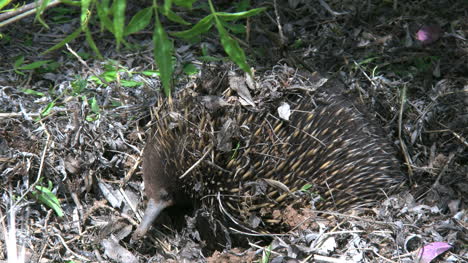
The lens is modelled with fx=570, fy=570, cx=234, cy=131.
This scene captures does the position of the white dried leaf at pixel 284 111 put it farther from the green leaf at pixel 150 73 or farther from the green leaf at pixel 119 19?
the green leaf at pixel 119 19

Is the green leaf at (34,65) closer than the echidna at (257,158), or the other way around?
the echidna at (257,158)

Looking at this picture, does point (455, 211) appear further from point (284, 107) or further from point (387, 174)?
point (284, 107)

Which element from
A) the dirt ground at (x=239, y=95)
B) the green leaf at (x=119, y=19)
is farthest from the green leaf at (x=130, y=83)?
the green leaf at (x=119, y=19)

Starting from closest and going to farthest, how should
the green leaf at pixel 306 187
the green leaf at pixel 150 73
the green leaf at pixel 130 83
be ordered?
1. the green leaf at pixel 306 187
2. the green leaf at pixel 130 83
3. the green leaf at pixel 150 73

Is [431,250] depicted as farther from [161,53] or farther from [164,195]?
[161,53]

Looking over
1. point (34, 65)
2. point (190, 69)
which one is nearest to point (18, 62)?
point (34, 65)

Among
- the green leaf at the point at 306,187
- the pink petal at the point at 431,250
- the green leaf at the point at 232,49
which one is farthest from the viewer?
the green leaf at the point at 306,187

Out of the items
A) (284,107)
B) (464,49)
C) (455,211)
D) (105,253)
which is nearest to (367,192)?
(455,211)
